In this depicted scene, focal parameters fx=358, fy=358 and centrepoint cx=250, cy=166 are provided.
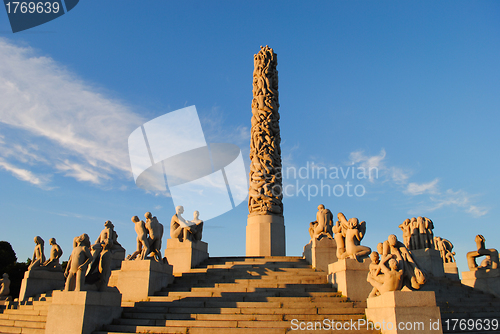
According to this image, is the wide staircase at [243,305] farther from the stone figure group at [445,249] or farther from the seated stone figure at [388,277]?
the stone figure group at [445,249]

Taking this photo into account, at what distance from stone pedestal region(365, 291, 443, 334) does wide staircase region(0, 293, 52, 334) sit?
30.3 ft

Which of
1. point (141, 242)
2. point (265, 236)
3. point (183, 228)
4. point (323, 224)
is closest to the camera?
point (141, 242)

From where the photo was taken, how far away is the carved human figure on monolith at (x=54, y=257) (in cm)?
Answer: 1597

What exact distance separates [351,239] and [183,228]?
7284 millimetres

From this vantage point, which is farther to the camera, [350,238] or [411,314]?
[350,238]

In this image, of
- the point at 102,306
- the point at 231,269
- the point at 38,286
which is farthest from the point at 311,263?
the point at 38,286

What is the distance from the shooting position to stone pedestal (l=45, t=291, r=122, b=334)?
930cm

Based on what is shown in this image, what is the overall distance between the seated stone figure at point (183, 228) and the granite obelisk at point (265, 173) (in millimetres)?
5101

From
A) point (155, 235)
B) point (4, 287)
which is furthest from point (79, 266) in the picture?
point (4, 287)

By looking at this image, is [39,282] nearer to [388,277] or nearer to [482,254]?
[388,277]

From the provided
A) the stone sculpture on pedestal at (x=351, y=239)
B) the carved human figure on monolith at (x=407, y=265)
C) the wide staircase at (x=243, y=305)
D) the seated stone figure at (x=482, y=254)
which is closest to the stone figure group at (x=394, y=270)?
the carved human figure on monolith at (x=407, y=265)

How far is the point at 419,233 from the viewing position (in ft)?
55.1

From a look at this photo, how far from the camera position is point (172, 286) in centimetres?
1298

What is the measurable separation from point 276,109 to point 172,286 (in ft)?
43.6
